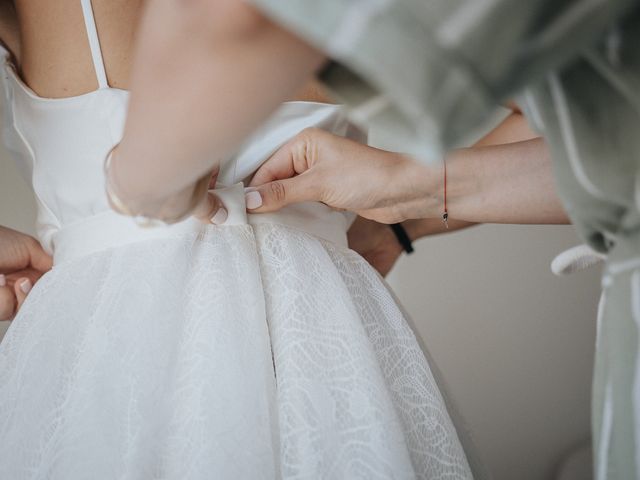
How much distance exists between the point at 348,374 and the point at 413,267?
1.05 meters

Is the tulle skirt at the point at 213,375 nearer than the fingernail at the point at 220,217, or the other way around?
the tulle skirt at the point at 213,375

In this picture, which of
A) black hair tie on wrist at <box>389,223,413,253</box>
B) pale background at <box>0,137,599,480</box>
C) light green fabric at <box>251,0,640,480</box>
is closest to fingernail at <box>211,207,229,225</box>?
light green fabric at <box>251,0,640,480</box>

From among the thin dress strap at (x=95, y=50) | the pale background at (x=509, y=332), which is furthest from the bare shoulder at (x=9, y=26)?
the pale background at (x=509, y=332)

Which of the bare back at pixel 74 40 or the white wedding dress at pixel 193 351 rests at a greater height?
the bare back at pixel 74 40

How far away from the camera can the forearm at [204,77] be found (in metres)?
0.31

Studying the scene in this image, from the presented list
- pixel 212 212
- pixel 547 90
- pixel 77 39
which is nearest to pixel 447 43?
pixel 547 90

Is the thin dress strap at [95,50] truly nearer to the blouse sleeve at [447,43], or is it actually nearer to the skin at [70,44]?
the skin at [70,44]

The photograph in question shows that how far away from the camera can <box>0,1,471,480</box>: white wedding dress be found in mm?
539

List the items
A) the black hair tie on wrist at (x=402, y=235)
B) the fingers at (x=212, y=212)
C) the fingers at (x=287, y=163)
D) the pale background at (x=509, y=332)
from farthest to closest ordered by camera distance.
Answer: the pale background at (x=509, y=332)
the black hair tie on wrist at (x=402, y=235)
the fingers at (x=287, y=163)
the fingers at (x=212, y=212)

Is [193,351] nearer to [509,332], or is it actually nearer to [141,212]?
[141,212]

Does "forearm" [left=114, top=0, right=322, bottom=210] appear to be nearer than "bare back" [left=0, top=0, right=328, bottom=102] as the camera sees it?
Yes

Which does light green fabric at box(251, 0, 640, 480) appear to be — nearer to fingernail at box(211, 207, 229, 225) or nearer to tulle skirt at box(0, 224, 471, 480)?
tulle skirt at box(0, 224, 471, 480)

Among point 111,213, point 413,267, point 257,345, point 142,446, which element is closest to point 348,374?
point 257,345

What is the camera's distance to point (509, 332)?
1.64 meters
